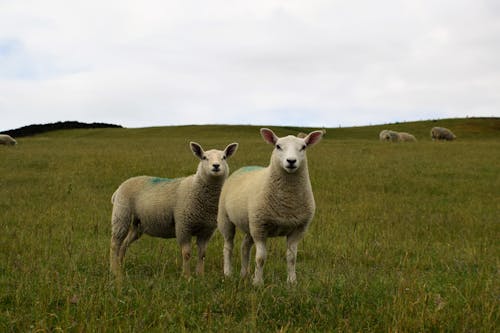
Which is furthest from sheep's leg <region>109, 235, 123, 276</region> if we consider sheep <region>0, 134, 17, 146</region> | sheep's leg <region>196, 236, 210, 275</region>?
sheep <region>0, 134, 17, 146</region>

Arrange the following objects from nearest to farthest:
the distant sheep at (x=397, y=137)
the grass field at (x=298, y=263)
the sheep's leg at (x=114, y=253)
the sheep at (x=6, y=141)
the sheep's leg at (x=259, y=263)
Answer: the grass field at (x=298, y=263), the sheep's leg at (x=259, y=263), the sheep's leg at (x=114, y=253), the sheep at (x=6, y=141), the distant sheep at (x=397, y=137)

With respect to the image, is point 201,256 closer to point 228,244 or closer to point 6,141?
point 228,244

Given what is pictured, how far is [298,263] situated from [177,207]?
216 centimetres

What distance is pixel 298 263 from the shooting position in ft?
26.3

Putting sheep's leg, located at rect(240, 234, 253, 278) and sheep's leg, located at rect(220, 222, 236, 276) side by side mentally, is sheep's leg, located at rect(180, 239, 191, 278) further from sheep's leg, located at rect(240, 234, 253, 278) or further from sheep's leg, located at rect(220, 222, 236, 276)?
sheep's leg, located at rect(240, 234, 253, 278)

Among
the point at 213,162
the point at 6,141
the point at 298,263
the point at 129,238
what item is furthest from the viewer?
the point at 6,141

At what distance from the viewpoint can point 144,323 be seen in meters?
4.54

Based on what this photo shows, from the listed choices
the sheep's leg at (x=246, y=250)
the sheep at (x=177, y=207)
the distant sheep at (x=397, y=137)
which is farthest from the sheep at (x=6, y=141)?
the sheep's leg at (x=246, y=250)

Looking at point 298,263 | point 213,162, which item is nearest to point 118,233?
point 213,162

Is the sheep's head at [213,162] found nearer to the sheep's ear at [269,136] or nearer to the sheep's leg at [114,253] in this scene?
the sheep's ear at [269,136]

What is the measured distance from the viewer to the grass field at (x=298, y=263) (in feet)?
15.3

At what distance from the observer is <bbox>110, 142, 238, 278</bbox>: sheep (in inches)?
287

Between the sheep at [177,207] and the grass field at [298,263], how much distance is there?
43cm

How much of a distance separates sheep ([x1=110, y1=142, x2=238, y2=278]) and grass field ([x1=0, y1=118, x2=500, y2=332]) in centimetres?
43
